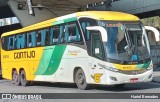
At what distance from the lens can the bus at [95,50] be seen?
16062mm

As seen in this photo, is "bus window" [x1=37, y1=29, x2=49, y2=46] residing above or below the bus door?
above

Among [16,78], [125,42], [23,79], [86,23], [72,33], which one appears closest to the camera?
[125,42]

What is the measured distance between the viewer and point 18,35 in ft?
77.4

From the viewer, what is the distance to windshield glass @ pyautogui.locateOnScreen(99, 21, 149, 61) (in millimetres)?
16109

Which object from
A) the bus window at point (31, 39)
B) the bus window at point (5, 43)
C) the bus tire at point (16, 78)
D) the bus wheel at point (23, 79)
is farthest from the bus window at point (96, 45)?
the bus window at point (5, 43)

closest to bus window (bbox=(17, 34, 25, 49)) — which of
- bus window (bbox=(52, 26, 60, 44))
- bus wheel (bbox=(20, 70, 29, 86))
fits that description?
bus wheel (bbox=(20, 70, 29, 86))

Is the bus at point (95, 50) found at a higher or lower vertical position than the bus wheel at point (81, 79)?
higher

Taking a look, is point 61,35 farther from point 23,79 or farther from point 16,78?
point 16,78

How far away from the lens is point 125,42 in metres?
16.3

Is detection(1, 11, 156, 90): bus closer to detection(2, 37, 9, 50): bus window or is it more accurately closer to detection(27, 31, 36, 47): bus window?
detection(27, 31, 36, 47): bus window

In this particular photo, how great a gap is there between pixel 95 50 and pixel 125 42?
1247mm

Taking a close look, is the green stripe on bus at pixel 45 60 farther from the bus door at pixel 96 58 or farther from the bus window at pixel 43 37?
the bus door at pixel 96 58

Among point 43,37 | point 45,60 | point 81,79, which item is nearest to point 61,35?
point 43,37

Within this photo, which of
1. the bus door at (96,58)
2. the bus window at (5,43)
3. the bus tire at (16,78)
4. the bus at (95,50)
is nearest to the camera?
the bus at (95,50)
